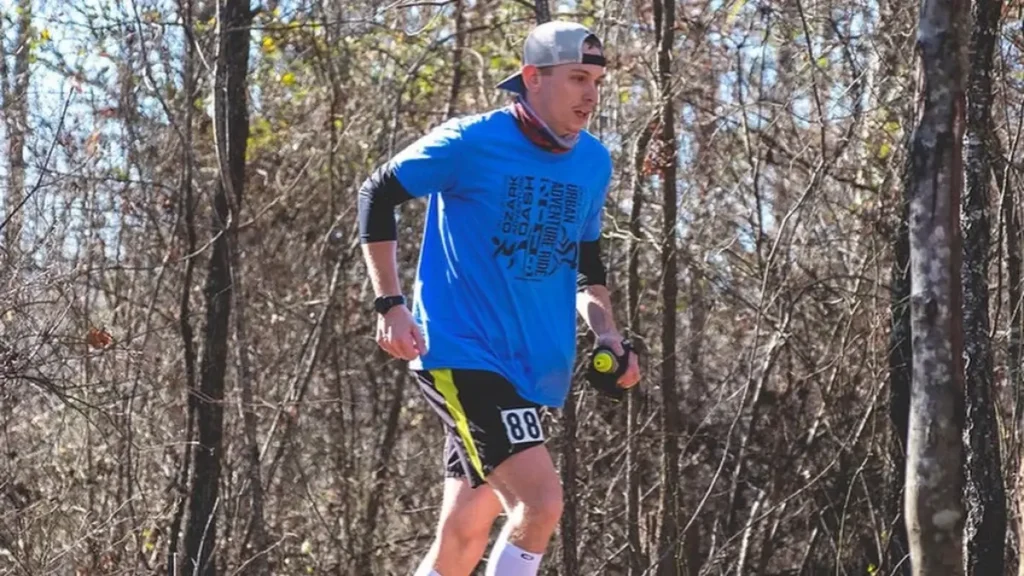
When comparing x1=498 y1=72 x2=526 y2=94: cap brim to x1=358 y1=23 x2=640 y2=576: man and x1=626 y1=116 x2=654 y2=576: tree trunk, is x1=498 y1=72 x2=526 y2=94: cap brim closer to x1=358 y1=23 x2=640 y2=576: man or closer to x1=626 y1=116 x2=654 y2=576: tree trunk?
x1=358 y1=23 x2=640 y2=576: man

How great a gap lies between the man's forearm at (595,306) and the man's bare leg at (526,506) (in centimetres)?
69

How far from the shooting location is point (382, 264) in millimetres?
4297

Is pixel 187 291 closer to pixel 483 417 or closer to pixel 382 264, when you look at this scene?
pixel 382 264

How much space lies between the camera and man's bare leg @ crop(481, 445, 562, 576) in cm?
408

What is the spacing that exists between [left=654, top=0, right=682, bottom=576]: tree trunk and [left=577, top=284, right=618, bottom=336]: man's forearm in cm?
302

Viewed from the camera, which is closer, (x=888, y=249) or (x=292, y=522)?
(x=888, y=249)

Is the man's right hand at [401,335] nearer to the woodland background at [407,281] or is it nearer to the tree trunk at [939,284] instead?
the tree trunk at [939,284]

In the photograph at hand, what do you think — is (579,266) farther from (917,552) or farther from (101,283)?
(101,283)

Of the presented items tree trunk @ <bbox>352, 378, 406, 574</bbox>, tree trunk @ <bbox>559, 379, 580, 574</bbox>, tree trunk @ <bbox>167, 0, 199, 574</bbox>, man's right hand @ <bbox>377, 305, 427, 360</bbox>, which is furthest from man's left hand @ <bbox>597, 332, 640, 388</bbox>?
tree trunk @ <bbox>352, 378, 406, 574</bbox>

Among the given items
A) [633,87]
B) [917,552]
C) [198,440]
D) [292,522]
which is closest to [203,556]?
[198,440]

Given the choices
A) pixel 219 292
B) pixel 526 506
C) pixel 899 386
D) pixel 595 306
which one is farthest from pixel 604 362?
pixel 219 292

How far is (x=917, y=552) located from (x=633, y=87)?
4.29 metres

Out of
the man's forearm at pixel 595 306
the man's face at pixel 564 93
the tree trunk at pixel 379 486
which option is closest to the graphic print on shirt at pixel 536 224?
the man's face at pixel 564 93

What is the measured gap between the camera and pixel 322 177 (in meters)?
9.40
